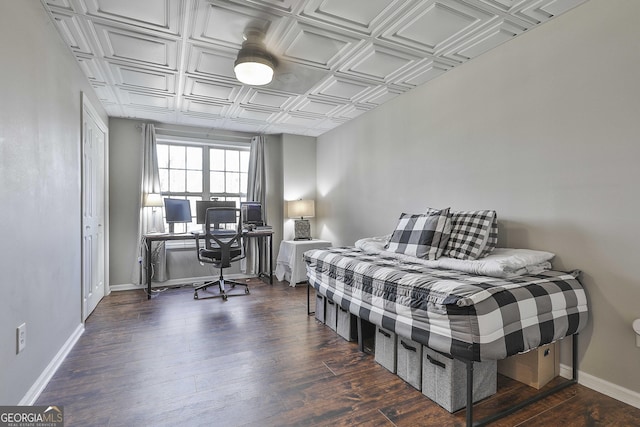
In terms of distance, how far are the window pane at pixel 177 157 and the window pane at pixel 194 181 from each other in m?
0.18

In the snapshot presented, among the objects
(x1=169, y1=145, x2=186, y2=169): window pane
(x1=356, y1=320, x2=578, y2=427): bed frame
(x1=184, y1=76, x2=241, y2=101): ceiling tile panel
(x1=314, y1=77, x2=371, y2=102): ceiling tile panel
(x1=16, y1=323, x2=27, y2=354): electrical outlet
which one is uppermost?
(x1=314, y1=77, x2=371, y2=102): ceiling tile panel

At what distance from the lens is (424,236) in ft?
7.90

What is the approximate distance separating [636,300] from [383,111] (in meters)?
2.80

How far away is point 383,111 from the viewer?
3.68 m

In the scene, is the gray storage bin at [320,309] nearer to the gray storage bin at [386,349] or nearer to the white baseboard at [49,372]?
the gray storage bin at [386,349]

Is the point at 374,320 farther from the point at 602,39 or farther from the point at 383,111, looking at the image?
the point at 383,111

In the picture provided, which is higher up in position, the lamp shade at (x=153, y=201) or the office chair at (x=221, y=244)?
the lamp shade at (x=153, y=201)

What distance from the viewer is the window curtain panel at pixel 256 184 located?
500 centimetres

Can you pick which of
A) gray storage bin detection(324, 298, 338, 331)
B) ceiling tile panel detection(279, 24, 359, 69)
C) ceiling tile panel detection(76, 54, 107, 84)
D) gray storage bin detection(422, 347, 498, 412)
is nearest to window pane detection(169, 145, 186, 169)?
ceiling tile panel detection(76, 54, 107, 84)

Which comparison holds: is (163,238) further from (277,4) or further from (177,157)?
(277,4)

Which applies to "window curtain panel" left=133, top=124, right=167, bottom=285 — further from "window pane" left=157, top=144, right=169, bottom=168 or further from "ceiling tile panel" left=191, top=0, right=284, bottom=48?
"ceiling tile panel" left=191, top=0, right=284, bottom=48

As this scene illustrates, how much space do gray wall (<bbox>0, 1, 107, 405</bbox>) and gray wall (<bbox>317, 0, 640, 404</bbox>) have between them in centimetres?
304

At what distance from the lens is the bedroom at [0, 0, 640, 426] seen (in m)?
1.69

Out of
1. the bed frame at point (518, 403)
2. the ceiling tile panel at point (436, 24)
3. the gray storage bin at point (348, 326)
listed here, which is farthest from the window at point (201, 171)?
the bed frame at point (518, 403)
